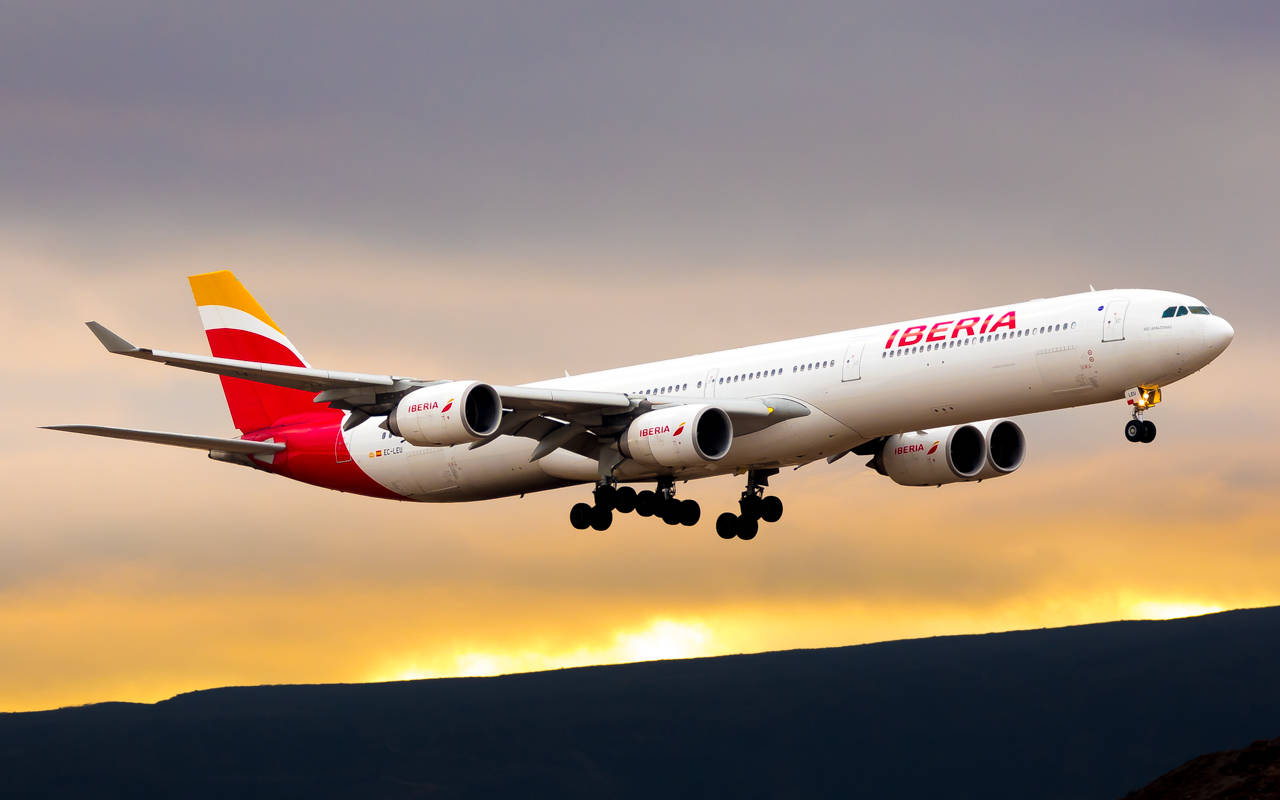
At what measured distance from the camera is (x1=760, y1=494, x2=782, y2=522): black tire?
5947cm

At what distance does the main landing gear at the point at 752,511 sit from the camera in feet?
195

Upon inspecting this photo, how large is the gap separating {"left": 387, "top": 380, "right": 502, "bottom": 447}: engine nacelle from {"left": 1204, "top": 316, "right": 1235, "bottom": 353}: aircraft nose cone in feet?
67.2

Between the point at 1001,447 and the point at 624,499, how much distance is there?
13814 millimetres

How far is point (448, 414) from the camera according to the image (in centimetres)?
4894

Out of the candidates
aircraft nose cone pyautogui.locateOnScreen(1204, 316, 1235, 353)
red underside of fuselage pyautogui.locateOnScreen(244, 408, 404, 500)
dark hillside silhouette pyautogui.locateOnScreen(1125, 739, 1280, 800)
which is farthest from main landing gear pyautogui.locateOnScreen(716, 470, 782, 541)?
dark hillside silhouette pyautogui.locateOnScreen(1125, 739, 1280, 800)

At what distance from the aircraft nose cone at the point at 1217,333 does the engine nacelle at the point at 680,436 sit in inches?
570

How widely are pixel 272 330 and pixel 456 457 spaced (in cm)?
1309

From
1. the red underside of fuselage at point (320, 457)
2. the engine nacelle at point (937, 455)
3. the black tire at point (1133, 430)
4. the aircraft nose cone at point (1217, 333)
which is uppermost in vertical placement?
the red underside of fuselage at point (320, 457)

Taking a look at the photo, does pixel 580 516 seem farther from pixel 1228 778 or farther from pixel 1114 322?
pixel 1228 778

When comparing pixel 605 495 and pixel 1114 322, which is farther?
pixel 605 495

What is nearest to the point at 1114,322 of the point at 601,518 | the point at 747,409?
the point at 747,409

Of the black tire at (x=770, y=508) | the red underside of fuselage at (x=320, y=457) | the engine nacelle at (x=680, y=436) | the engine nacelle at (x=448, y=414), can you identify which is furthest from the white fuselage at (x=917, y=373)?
the engine nacelle at (x=448, y=414)

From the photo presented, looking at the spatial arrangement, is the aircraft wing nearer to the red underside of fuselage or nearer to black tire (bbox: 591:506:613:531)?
black tire (bbox: 591:506:613:531)

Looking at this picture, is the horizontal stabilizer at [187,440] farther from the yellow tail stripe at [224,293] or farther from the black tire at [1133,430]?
the black tire at [1133,430]
